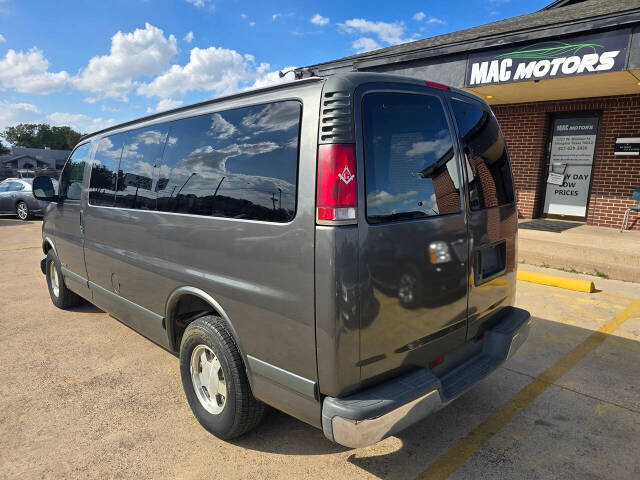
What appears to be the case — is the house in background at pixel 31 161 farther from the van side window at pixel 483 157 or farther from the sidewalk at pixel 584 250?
the van side window at pixel 483 157

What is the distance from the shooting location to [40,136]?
428 feet

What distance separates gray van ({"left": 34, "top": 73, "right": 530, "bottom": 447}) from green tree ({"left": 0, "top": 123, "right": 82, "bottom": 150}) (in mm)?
140342

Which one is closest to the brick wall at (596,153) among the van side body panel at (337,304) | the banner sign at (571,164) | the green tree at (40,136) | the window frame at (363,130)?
the banner sign at (571,164)

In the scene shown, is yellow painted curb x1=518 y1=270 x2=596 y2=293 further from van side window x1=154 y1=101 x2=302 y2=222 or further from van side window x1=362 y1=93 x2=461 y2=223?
van side window x1=154 y1=101 x2=302 y2=222

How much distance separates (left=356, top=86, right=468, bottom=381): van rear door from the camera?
2029mm

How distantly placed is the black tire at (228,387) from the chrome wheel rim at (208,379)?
43 mm

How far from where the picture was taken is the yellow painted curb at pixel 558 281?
5.72m

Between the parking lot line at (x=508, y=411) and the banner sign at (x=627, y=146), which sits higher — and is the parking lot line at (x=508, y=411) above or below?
below

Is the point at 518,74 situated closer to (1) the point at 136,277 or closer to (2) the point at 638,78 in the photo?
(2) the point at 638,78

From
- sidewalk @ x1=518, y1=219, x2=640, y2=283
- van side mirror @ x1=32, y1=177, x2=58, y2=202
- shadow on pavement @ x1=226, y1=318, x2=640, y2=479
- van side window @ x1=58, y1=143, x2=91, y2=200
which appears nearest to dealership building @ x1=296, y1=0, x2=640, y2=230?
sidewalk @ x1=518, y1=219, x2=640, y2=283

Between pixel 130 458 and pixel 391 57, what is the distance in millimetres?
8466

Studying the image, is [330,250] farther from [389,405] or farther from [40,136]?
[40,136]

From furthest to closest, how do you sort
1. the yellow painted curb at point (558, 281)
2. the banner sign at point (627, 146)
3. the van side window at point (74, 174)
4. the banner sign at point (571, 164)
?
the banner sign at point (571, 164) < the banner sign at point (627, 146) < the yellow painted curb at point (558, 281) < the van side window at point (74, 174)

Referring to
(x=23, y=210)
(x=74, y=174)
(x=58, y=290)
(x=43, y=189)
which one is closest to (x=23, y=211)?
(x=23, y=210)
